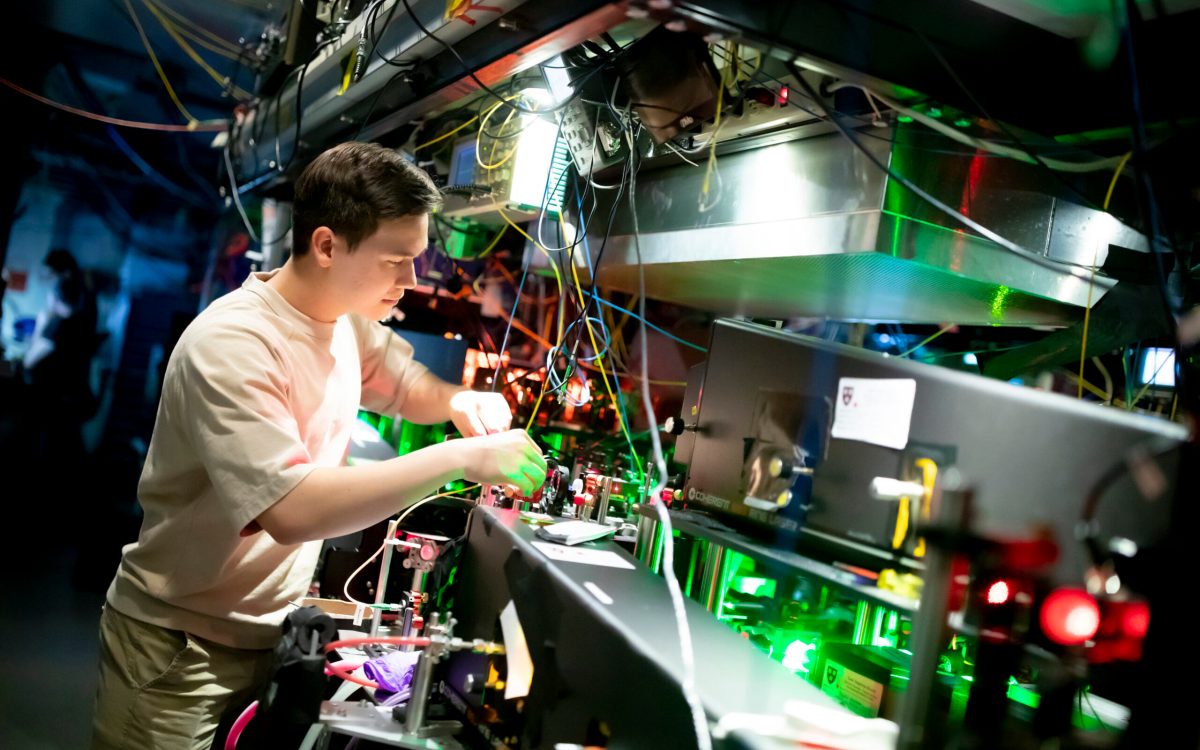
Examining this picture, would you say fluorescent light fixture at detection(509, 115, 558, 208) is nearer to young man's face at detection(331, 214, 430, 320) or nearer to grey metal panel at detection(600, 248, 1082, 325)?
grey metal panel at detection(600, 248, 1082, 325)

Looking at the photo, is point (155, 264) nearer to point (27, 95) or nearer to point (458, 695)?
point (27, 95)

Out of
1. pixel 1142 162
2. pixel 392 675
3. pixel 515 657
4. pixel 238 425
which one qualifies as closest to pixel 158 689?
pixel 392 675

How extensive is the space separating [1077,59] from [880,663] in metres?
1.14

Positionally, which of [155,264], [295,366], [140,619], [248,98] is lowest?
[140,619]

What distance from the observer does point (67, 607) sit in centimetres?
469

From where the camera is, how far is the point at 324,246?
1.78 meters

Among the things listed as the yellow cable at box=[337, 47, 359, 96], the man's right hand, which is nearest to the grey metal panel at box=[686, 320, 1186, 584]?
the man's right hand

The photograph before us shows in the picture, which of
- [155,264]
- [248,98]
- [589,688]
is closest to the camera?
[589,688]

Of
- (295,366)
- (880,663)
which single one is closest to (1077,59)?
(880,663)

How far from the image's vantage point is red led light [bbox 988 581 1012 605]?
33.7 inches

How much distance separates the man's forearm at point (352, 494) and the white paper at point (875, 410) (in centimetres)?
71

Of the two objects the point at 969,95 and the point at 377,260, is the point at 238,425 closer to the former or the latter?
the point at 377,260

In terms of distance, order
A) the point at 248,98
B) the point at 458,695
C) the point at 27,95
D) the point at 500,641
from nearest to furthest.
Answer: the point at 500,641, the point at 458,695, the point at 248,98, the point at 27,95

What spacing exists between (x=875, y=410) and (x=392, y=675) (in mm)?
1065
